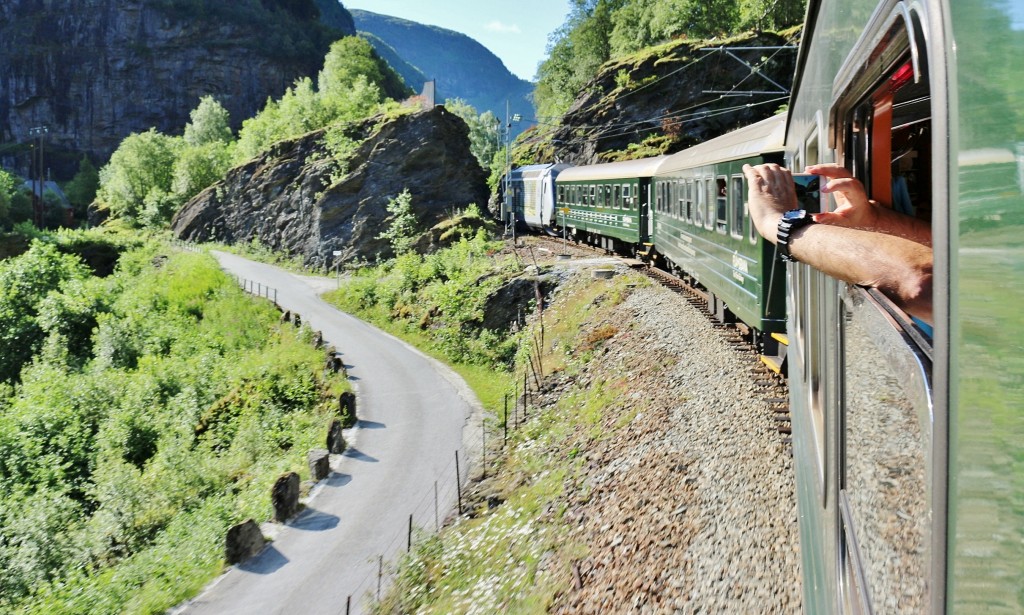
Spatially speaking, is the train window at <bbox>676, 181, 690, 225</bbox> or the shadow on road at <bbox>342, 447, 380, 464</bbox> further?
the shadow on road at <bbox>342, 447, 380, 464</bbox>

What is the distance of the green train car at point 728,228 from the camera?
10.1 m

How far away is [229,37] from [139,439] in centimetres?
11441

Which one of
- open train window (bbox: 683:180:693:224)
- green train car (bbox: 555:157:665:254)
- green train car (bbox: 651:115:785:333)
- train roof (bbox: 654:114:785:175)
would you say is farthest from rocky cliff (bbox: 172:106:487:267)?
train roof (bbox: 654:114:785:175)

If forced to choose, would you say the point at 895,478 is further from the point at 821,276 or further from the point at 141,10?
the point at 141,10

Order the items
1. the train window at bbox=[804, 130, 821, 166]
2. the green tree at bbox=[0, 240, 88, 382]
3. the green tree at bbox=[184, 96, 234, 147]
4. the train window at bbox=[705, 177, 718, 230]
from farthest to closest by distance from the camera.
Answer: the green tree at bbox=[184, 96, 234, 147]
the green tree at bbox=[0, 240, 88, 382]
the train window at bbox=[705, 177, 718, 230]
the train window at bbox=[804, 130, 821, 166]

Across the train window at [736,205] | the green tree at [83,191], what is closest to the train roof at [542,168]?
the train window at [736,205]

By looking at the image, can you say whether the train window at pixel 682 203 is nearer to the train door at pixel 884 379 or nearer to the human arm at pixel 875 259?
the train door at pixel 884 379

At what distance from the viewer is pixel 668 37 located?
199 feet

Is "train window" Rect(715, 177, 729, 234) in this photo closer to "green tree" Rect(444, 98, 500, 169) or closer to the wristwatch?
the wristwatch

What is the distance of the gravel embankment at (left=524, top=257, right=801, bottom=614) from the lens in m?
7.63

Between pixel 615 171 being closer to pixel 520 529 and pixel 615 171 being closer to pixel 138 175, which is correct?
pixel 520 529

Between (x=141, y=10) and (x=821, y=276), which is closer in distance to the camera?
(x=821, y=276)

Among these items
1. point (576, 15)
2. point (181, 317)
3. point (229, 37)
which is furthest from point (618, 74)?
point (229, 37)

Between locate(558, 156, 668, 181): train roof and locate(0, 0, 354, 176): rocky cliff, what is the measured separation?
103m
